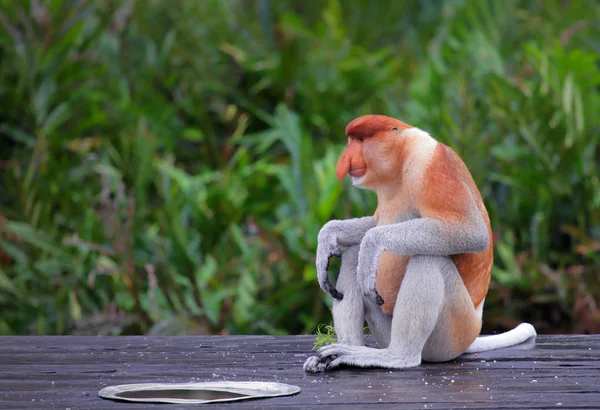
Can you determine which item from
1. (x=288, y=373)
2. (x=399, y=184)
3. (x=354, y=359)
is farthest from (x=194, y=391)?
(x=399, y=184)

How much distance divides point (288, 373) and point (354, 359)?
0.49 feet

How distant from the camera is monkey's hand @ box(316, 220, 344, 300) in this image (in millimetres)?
2072

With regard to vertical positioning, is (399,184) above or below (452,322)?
above

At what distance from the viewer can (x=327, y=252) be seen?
210 cm

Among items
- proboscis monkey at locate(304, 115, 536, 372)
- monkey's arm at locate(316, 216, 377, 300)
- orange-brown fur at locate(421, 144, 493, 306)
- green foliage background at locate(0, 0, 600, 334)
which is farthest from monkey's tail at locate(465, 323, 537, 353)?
green foliage background at locate(0, 0, 600, 334)

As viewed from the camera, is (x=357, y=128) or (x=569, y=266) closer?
(x=357, y=128)

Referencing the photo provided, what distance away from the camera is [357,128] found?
203cm

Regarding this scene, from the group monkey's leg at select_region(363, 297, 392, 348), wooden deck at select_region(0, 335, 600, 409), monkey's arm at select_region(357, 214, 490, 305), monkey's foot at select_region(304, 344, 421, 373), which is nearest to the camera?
wooden deck at select_region(0, 335, 600, 409)

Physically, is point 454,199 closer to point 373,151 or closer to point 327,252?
point 373,151

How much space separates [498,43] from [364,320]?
157 inches

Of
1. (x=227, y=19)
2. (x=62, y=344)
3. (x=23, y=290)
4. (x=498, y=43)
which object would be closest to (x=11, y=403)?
(x=62, y=344)

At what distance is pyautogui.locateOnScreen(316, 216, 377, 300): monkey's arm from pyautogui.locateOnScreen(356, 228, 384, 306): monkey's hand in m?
0.15

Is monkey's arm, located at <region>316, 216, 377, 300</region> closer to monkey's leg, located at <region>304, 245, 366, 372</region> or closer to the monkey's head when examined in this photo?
monkey's leg, located at <region>304, 245, 366, 372</region>

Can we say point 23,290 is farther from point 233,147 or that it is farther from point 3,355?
point 3,355
